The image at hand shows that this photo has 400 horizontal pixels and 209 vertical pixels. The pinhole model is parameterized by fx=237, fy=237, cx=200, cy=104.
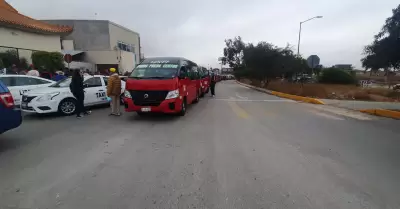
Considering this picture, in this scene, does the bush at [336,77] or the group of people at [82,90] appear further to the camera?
the bush at [336,77]

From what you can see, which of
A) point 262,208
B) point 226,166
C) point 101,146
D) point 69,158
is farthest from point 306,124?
point 69,158

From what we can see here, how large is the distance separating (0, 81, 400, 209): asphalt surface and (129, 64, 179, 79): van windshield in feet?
6.94

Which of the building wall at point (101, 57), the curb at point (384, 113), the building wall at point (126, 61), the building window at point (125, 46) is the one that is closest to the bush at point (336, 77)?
the curb at point (384, 113)

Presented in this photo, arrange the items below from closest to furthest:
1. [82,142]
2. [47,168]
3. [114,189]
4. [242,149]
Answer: [114,189] < [47,168] < [242,149] < [82,142]

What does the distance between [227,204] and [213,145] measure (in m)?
2.32

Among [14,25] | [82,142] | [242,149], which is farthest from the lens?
[14,25]

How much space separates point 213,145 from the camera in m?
5.23

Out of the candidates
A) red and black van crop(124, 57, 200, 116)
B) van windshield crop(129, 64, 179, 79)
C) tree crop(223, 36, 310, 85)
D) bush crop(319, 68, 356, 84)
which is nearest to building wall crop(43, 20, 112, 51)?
tree crop(223, 36, 310, 85)

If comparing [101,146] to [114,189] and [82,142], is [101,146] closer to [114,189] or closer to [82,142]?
[82,142]

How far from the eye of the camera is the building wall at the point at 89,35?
33.3 metres

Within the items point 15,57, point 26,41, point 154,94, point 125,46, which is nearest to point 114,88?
point 154,94

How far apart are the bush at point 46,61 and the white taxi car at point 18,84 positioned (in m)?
9.77

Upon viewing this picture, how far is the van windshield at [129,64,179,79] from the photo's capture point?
27.8 feet

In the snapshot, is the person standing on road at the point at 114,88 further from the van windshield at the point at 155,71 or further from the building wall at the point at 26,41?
the building wall at the point at 26,41
